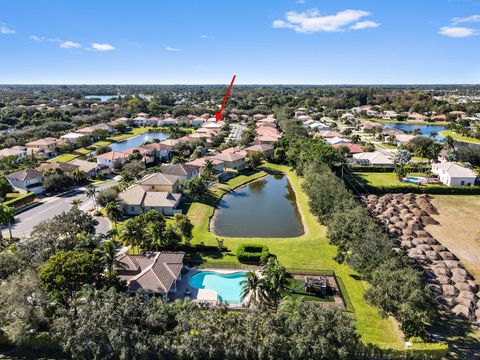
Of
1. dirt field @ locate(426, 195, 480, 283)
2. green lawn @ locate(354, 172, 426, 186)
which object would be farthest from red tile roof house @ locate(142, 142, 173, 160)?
dirt field @ locate(426, 195, 480, 283)

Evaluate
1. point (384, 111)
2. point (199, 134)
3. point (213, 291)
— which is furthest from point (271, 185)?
point (384, 111)

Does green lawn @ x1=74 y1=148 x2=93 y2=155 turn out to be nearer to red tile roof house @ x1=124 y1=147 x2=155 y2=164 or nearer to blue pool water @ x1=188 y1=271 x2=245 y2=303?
red tile roof house @ x1=124 y1=147 x2=155 y2=164

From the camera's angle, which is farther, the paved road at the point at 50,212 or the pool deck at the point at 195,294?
the paved road at the point at 50,212

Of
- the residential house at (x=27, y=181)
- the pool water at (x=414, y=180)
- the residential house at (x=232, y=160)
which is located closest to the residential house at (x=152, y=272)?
the residential house at (x=27, y=181)

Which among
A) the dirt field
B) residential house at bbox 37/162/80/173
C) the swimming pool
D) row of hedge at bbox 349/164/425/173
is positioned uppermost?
residential house at bbox 37/162/80/173

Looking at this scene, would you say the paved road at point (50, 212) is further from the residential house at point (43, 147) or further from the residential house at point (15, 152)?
the residential house at point (43, 147)

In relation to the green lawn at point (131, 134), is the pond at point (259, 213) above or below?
below
